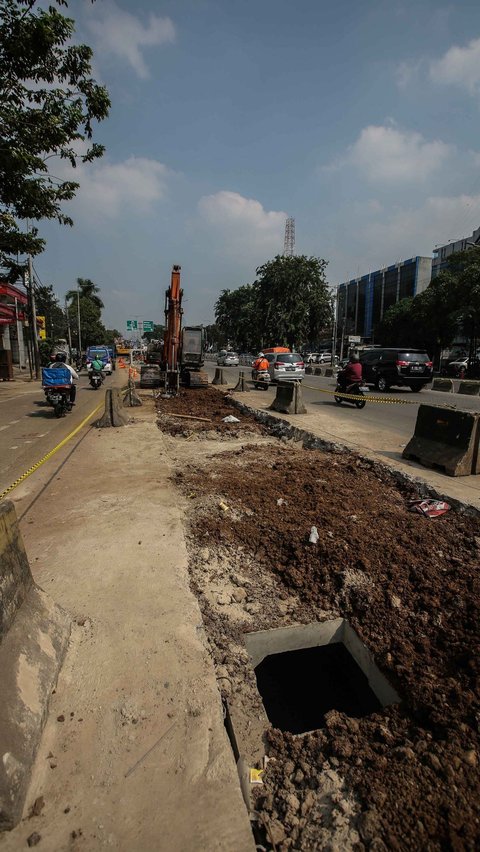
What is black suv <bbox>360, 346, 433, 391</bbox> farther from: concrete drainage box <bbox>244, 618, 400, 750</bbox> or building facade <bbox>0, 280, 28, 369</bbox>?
building facade <bbox>0, 280, 28, 369</bbox>

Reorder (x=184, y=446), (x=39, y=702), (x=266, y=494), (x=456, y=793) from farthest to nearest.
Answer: (x=184, y=446), (x=266, y=494), (x=39, y=702), (x=456, y=793)

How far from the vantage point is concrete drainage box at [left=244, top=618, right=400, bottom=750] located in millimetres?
3229

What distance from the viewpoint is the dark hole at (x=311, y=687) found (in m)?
3.27

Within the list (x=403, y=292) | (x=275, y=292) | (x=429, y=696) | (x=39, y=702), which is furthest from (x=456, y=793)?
(x=403, y=292)

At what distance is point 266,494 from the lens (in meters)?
5.89

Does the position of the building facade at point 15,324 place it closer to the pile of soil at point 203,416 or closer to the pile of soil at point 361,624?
the pile of soil at point 203,416

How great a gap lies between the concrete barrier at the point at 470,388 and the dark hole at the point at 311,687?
2103 centimetres

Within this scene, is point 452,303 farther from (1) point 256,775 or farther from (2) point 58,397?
(1) point 256,775

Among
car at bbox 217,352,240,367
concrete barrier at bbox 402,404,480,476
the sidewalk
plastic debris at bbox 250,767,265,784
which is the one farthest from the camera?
car at bbox 217,352,240,367

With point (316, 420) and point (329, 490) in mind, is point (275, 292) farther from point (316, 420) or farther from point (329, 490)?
point (329, 490)

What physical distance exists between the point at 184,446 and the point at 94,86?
992 centimetres

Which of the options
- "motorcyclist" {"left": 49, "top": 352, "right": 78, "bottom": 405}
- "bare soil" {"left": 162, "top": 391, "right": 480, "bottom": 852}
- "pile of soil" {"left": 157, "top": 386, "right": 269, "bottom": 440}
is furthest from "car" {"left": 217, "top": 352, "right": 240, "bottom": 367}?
"bare soil" {"left": 162, "top": 391, "right": 480, "bottom": 852}

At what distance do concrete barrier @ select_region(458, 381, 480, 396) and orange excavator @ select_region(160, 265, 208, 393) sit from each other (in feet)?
42.4

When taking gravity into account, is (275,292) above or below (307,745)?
above
